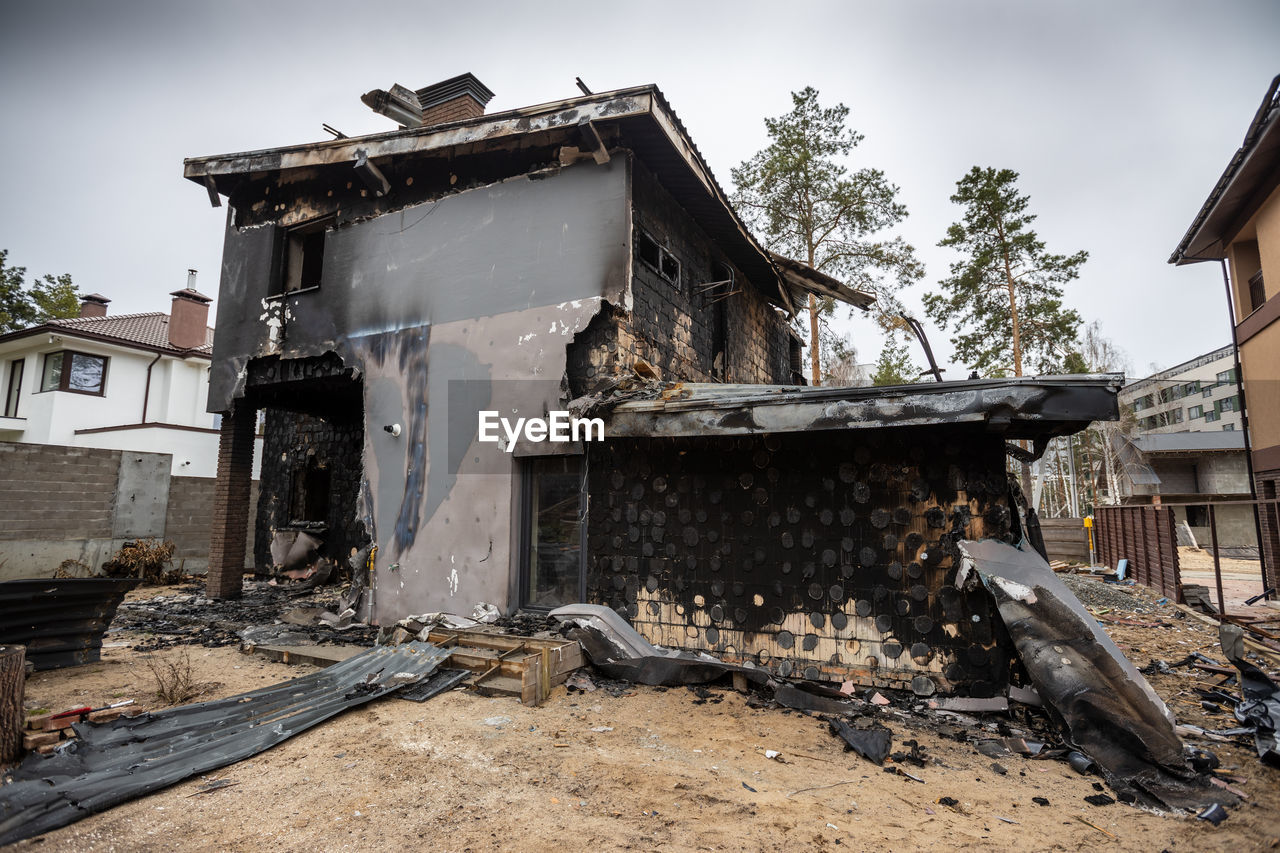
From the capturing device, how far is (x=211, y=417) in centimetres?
2372

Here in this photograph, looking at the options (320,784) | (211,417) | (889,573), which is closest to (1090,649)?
(889,573)

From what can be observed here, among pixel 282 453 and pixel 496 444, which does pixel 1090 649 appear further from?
pixel 282 453

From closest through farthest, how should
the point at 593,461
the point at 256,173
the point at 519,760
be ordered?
the point at 519,760
the point at 593,461
the point at 256,173

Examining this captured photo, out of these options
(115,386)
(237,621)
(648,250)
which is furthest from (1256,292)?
(115,386)

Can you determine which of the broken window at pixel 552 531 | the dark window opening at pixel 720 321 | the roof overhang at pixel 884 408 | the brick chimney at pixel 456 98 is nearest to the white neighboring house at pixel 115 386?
the brick chimney at pixel 456 98

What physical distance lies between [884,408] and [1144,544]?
1111 cm

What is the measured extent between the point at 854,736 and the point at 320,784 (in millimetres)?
3717

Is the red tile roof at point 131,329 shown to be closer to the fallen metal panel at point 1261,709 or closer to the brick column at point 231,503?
the brick column at point 231,503

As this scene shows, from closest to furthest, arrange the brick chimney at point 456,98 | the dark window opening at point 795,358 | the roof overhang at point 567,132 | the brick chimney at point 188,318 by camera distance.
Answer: the roof overhang at point 567,132 → the brick chimney at point 456,98 → the dark window opening at point 795,358 → the brick chimney at point 188,318

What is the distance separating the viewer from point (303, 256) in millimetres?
10508

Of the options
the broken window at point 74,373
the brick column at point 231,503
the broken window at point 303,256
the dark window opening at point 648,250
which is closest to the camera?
the dark window opening at point 648,250

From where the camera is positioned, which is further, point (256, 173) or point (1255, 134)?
point (256, 173)

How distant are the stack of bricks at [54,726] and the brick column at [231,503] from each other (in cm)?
661

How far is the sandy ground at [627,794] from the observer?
3109 millimetres
